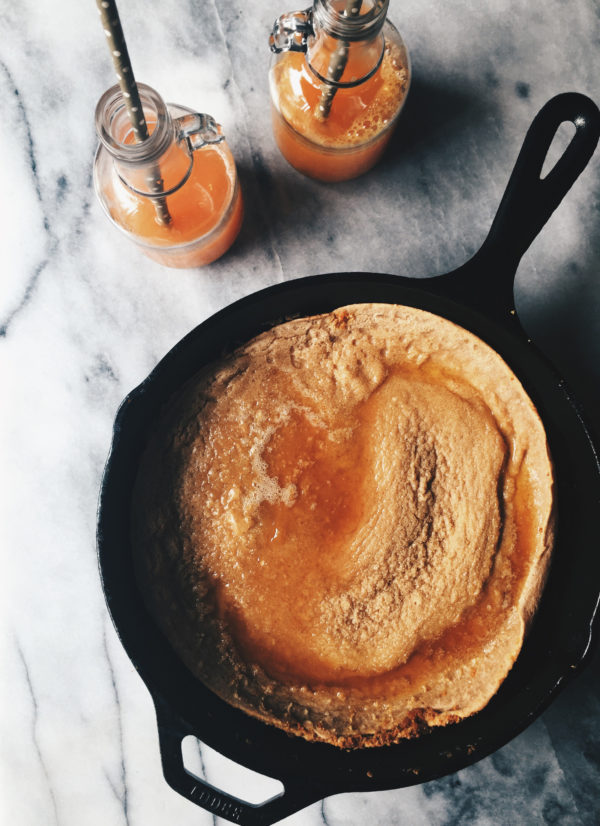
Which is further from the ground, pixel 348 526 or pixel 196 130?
pixel 196 130

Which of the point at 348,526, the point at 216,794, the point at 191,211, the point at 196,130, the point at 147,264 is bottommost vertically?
the point at 216,794

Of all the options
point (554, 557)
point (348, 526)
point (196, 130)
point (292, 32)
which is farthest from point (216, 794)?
point (292, 32)

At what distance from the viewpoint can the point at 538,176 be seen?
4.19 feet

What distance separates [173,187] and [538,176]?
673mm

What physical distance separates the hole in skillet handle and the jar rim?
0.54 meters

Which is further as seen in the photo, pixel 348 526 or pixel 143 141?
pixel 348 526

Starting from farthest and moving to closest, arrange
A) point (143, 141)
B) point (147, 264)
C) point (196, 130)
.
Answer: point (147, 264) < point (196, 130) < point (143, 141)

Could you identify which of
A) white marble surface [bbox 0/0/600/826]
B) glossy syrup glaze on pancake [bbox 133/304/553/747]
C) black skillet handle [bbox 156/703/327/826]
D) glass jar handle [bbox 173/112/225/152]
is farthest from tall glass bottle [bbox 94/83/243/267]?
black skillet handle [bbox 156/703/327/826]

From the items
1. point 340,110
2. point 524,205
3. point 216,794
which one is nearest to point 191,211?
point 340,110

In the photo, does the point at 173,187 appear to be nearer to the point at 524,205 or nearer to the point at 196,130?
the point at 196,130

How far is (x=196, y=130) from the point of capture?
1247 millimetres

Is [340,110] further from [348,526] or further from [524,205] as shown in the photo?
[348,526]

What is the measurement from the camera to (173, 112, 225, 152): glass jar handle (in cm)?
124

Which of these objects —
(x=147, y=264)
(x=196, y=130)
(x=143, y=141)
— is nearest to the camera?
(x=143, y=141)
